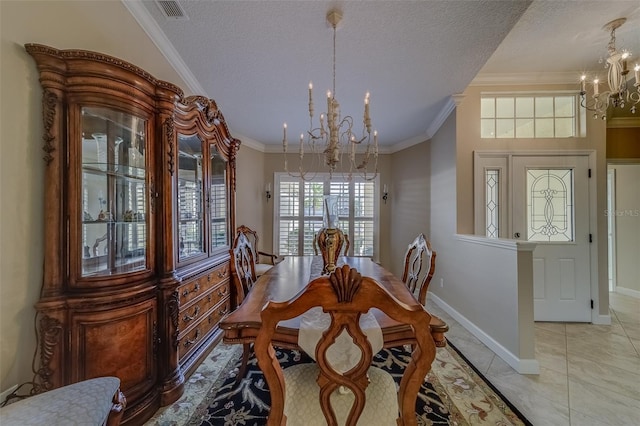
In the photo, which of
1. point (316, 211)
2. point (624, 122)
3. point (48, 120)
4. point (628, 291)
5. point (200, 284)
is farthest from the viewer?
point (316, 211)

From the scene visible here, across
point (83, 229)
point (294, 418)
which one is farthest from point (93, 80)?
point (294, 418)

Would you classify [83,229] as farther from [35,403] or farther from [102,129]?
[35,403]

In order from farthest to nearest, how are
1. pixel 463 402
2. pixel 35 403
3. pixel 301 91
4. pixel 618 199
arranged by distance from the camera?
→ pixel 618 199, pixel 301 91, pixel 463 402, pixel 35 403

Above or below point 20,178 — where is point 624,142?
above

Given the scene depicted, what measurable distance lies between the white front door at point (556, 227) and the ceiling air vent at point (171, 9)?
365 cm

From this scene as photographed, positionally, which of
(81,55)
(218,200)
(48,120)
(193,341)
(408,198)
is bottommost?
(193,341)

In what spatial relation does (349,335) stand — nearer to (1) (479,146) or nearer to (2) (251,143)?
(1) (479,146)

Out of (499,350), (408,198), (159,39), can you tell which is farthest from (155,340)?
(408,198)

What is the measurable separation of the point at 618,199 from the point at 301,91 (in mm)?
5411

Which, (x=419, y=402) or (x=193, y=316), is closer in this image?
(x=419, y=402)

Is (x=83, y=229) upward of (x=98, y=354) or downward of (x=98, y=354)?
upward

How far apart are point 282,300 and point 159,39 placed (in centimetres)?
216

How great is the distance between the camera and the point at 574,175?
10.1 ft

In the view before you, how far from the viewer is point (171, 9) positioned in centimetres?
171
